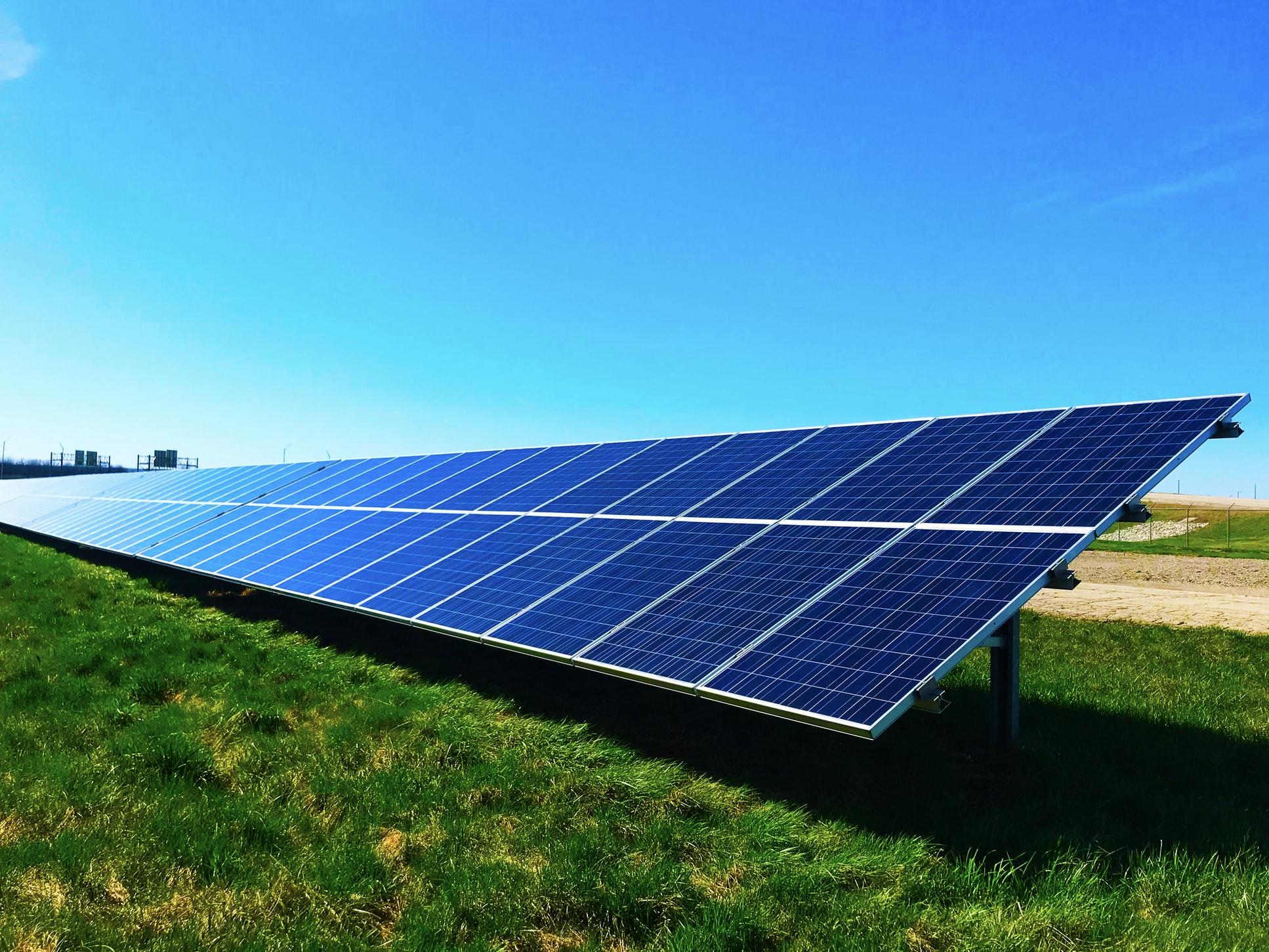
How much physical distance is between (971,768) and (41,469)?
557 feet

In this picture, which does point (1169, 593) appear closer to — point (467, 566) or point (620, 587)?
point (620, 587)

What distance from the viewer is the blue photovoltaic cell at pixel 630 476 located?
14.7 metres

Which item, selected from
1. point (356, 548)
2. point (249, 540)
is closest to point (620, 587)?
point (356, 548)

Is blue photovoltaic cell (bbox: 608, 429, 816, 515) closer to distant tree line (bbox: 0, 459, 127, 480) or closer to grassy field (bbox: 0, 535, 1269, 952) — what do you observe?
grassy field (bbox: 0, 535, 1269, 952)

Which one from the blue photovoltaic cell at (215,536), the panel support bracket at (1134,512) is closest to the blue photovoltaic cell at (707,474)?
the panel support bracket at (1134,512)

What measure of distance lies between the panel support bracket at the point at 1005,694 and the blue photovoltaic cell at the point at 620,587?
3.41 metres

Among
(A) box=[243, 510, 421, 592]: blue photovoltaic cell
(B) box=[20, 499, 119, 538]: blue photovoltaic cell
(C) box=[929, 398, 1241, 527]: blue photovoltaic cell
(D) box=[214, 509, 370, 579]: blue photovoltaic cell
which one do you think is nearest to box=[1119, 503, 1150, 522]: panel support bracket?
(C) box=[929, 398, 1241, 527]: blue photovoltaic cell

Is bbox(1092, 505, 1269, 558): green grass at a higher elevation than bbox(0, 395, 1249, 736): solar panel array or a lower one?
lower

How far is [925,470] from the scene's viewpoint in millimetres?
11000

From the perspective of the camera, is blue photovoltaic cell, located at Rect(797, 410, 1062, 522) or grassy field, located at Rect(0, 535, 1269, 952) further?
blue photovoltaic cell, located at Rect(797, 410, 1062, 522)

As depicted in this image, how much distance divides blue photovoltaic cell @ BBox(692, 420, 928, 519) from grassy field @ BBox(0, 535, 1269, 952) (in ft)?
9.31

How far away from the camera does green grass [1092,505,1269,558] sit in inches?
1869

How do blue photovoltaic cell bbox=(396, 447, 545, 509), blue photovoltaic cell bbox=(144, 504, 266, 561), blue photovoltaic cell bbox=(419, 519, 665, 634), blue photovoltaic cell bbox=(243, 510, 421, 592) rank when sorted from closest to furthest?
blue photovoltaic cell bbox=(419, 519, 665, 634)
blue photovoltaic cell bbox=(243, 510, 421, 592)
blue photovoltaic cell bbox=(396, 447, 545, 509)
blue photovoltaic cell bbox=(144, 504, 266, 561)

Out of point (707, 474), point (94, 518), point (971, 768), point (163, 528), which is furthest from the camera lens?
point (94, 518)
